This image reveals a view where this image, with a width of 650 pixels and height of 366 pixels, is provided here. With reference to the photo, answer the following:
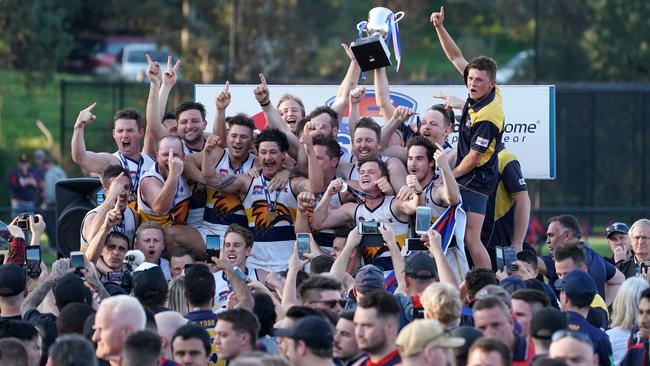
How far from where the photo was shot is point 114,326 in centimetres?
817

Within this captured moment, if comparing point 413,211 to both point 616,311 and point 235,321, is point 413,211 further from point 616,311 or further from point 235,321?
point 235,321

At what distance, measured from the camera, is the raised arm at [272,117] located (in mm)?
12555

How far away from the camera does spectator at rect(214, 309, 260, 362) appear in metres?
8.28

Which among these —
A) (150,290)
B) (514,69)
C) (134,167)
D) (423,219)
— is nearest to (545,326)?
(150,290)

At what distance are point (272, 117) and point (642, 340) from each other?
4372 mm

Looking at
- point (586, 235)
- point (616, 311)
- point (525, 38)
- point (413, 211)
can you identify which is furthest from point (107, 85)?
point (525, 38)

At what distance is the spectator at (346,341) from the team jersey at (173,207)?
4039 millimetres

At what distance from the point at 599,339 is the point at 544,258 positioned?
3495 millimetres

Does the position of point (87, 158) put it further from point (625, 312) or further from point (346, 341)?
point (625, 312)

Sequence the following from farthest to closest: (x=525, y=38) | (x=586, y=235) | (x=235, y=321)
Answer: (x=525, y=38) < (x=586, y=235) < (x=235, y=321)

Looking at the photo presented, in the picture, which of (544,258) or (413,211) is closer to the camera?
(413,211)

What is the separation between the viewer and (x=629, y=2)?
35.4 metres

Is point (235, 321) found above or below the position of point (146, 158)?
below

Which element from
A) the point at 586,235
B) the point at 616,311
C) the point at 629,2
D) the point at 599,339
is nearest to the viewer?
the point at 599,339
